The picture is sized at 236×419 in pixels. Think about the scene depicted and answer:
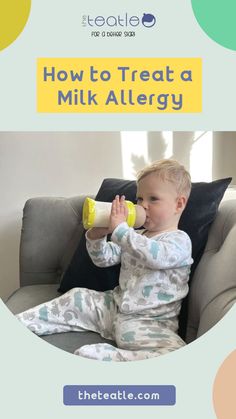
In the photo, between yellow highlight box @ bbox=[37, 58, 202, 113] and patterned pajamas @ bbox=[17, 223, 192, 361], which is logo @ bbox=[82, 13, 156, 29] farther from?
patterned pajamas @ bbox=[17, 223, 192, 361]

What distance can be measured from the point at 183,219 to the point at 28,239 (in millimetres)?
513

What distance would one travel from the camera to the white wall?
1.34 metres

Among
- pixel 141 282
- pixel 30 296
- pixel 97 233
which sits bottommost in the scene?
pixel 30 296

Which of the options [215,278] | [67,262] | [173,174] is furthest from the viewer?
[67,262]

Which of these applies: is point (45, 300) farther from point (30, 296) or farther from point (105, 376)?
point (105, 376)

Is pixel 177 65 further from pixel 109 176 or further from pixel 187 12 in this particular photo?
pixel 109 176

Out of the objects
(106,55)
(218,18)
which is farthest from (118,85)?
(218,18)

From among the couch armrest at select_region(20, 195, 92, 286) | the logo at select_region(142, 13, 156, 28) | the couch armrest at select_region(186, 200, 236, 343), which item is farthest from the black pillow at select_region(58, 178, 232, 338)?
the logo at select_region(142, 13, 156, 28)

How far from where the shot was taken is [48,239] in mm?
1257

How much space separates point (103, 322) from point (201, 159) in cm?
60

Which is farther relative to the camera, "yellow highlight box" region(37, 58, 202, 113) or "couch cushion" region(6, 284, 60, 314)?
"couch cushion" region(6, 284, 60, 314)

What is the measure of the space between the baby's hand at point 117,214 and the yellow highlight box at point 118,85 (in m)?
0.24

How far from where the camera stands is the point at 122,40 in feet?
2.13

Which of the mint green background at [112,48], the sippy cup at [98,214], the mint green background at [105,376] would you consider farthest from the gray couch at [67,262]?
the mint green background at [112,48]
